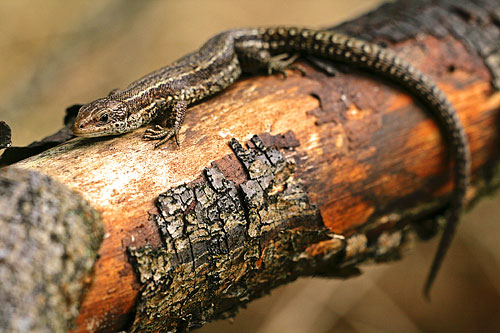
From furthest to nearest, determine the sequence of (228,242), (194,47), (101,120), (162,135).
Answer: (194,47) → (101,120) → (162,135) → (228,242)

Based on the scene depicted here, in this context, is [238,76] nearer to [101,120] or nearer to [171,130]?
[171,130]

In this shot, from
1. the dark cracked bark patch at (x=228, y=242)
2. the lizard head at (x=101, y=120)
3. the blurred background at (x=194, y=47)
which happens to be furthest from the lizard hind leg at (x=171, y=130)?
the blurred background at (x=194, y=47)

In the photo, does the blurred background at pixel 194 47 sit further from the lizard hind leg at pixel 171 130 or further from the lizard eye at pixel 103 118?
the lizard hind leg at pixel 171 130

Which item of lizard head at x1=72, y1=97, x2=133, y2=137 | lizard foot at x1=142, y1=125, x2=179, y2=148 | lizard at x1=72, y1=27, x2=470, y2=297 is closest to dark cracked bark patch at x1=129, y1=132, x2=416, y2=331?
lizard foot at x1=142, y1=125, x2=179, y2=148

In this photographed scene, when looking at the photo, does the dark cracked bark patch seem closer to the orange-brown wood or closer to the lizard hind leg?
the orange-brown wood

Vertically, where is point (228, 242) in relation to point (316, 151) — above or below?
below

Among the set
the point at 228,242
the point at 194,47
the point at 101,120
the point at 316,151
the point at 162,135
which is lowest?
the point at 228,242

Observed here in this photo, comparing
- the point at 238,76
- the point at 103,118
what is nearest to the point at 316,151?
the point at 238,76
